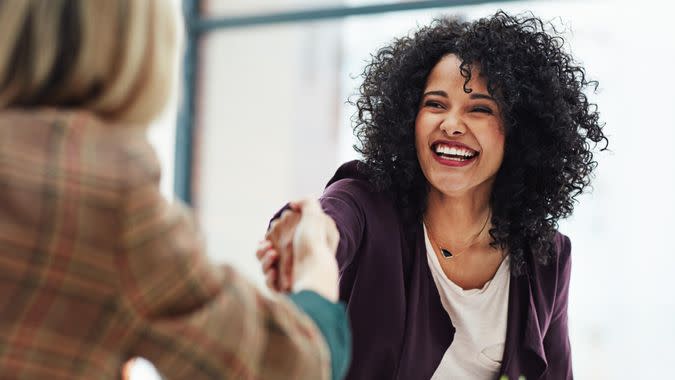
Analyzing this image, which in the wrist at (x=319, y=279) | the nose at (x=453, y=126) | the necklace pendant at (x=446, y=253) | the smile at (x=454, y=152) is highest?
the nose at (x=453, y=126)

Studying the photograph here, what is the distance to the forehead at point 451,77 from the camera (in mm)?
1871

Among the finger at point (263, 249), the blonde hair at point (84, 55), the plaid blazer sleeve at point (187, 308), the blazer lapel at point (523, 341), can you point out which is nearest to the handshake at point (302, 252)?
the finger at point (263, 249)

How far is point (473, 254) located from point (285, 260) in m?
0.72

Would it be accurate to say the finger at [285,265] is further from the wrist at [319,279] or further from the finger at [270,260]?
the wrist at [319,279]

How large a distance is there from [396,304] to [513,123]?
0.52 m

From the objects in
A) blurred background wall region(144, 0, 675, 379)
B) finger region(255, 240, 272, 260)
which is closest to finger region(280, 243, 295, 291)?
finger region(255, 240, 272, 260)

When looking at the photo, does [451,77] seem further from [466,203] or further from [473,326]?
[473,326]

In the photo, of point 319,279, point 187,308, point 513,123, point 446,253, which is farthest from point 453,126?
point 187,308

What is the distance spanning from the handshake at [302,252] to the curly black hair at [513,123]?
17.5 inches

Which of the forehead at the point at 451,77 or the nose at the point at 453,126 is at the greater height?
the forehead at the point at 451,77

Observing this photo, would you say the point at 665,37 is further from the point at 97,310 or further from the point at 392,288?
the point at 97,310


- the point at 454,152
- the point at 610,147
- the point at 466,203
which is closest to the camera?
the point at 454,152

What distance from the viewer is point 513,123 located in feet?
6.27

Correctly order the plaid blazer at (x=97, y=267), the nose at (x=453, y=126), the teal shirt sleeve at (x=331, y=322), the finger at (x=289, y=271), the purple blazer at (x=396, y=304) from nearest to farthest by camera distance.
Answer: the plaid blazer at (x=97, y=267), the teal shirt sleeve at (x=331, y=322), the finger at (x=289, y=271), the purple blazer at (x=396, y=304), the nose at (x=453, y=126)
